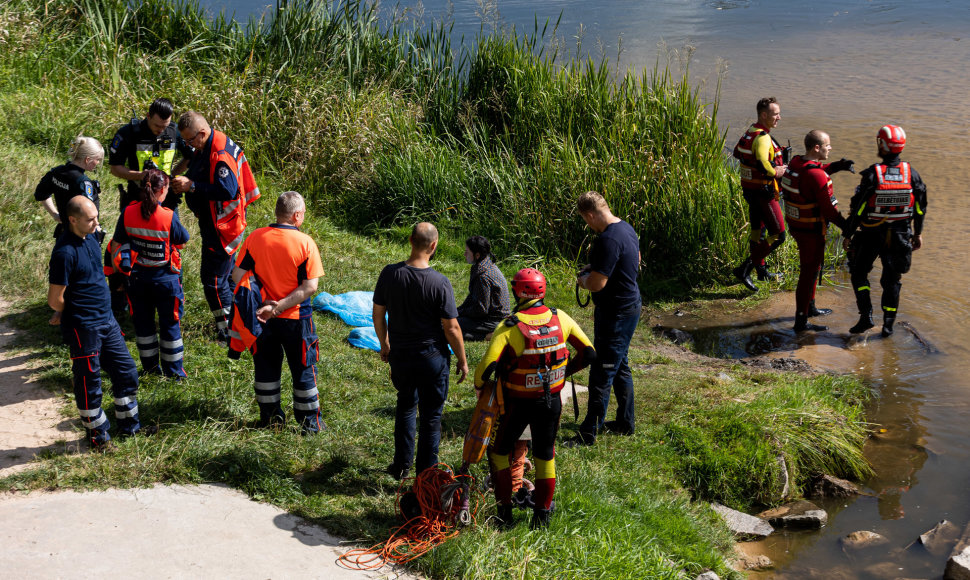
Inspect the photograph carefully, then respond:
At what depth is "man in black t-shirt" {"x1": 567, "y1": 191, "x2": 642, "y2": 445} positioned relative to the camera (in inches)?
227

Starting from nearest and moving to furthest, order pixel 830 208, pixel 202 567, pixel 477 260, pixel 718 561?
pixel 202 567, pixel 718 561, pixel 477 260, pixel 830 208

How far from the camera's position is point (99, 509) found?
485cm

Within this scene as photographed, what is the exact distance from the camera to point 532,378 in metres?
4.73

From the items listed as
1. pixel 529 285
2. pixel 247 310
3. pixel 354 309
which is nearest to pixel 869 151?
pixel 354 309

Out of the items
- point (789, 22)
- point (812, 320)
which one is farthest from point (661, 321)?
point (789, 22)

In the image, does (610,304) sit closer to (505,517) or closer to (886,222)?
(505,517)

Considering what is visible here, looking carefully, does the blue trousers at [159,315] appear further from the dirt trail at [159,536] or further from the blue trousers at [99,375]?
the dirt trail at [159,536]

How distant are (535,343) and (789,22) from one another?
25004 mm

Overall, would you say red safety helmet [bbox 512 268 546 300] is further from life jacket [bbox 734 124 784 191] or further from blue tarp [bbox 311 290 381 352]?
life jacket [bbox 734 124 784 191]

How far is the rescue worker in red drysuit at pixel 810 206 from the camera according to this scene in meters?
8.36

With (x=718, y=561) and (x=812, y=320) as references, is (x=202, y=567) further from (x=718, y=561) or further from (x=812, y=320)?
(x=812, y=320)

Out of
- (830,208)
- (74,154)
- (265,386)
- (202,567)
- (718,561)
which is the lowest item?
(718,561)

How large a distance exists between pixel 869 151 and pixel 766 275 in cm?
636

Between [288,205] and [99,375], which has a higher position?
[288,205]
